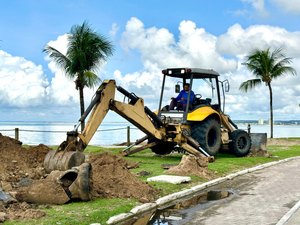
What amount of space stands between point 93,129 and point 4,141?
2740 millimetres

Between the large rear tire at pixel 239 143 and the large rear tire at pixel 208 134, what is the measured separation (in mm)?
1144

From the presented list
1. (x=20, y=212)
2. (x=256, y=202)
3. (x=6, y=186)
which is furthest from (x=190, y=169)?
(x=20, y=212)

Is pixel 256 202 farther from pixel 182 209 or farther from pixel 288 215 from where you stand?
pixel 182 209

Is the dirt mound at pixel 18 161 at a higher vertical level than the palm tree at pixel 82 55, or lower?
lower

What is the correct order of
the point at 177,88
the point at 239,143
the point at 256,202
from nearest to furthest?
the point at 256,202 → the point at 177,88 → the point at 239,143

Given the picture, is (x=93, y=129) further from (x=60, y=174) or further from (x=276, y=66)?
(x=276, y=66)

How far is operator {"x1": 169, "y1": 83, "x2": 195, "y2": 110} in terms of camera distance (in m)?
19.5

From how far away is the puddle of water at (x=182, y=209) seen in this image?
30.8 ft

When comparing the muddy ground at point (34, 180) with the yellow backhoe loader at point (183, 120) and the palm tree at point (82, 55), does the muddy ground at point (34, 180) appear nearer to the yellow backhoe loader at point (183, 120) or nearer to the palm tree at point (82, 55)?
the yellow backhoe loader at point (183, 120)

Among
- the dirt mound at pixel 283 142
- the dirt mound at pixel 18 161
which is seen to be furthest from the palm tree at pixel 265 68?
the dirt mound at pixel 18 161

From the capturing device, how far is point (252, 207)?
10.7 meters

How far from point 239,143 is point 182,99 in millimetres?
3853

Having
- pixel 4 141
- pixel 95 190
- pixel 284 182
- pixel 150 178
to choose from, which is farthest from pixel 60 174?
pixel 284 182

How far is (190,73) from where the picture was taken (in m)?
19.7
